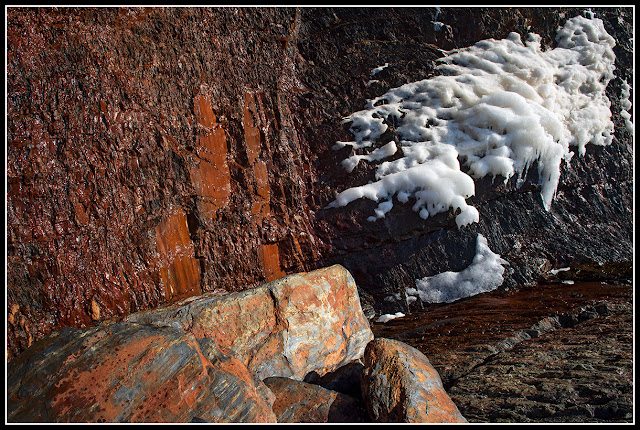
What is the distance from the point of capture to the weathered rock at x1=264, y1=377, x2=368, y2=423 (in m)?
2.99

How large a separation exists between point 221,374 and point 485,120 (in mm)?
5678

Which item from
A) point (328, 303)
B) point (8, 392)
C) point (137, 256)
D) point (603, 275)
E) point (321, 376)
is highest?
point (137, 256)

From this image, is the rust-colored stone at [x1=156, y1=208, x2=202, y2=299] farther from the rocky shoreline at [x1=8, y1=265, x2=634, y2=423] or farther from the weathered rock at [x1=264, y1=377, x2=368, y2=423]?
the weathered rock at [x1=264, y1=377, x2=368, y2=423]

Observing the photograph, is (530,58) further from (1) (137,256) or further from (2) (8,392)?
(2) (8,392)

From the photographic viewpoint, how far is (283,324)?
12.7 ft

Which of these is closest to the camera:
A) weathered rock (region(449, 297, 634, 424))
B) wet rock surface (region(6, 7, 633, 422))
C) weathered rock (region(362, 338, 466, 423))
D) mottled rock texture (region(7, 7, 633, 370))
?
weathered rock (region(449, 297, 634, 424))

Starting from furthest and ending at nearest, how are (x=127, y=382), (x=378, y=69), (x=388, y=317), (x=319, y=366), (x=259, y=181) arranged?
(x=378, y=69) → (x=259, y=181) → (x=388, y=317) → (x=319, y=366) → (x=127, y=382)

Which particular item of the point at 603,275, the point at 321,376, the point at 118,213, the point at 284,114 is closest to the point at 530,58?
the point at 603,275

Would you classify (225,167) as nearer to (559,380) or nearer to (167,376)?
(167,376)

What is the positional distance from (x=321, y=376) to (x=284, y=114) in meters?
4.61

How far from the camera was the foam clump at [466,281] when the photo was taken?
18.4 ft

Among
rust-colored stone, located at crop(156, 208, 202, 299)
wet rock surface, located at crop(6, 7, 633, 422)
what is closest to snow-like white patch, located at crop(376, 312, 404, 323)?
wet rock surface, located at crop(6, 7, 633, 422)

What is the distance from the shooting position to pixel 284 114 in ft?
22.6

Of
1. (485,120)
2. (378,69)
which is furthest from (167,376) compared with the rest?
(378,69)
